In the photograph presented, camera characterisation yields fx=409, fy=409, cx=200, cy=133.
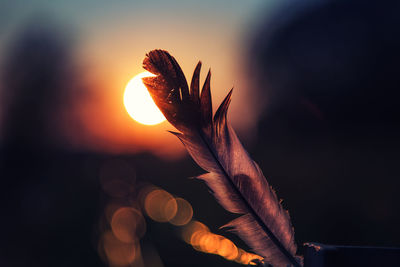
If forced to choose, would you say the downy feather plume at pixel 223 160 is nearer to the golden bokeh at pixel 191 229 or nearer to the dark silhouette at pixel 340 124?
the golden bokeh at pixel 191 229

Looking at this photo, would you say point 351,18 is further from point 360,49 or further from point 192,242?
point 192,242

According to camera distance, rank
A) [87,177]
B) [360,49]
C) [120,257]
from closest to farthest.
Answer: [120,257]
[360,49]
[87,177]

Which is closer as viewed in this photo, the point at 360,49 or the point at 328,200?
the point at 328,200

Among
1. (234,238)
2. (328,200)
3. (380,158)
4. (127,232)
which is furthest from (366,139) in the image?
(127,232)

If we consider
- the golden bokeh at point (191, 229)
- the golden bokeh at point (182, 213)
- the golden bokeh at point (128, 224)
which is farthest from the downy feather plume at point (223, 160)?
the golden bokeh at point (182, 213)

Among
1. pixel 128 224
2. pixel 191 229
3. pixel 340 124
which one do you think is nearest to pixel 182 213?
pixel 128 224

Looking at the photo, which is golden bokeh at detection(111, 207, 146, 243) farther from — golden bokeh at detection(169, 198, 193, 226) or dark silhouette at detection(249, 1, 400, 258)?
dark silhouette at detection(249, 1, 400, 258)

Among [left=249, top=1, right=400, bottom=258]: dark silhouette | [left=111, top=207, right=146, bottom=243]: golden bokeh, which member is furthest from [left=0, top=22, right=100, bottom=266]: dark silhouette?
[left=249, top=1, right=400, bottom=258]: dark silhouette

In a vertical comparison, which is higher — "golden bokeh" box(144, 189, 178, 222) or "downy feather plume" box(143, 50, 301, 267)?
"downy feather plume" box(143, 50, 301, 267)
